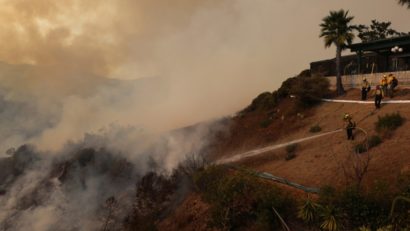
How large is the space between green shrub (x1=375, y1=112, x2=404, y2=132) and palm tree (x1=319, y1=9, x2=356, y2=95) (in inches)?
489

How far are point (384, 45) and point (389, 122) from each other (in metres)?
17.0

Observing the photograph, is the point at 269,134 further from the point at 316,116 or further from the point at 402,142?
the point at 402,142

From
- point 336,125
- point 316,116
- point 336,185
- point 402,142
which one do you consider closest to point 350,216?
point 336,185

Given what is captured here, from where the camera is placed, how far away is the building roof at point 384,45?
33.8m

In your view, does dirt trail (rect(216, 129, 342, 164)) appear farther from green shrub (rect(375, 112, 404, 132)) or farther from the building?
the building

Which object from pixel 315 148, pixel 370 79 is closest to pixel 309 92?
pixel 370 79

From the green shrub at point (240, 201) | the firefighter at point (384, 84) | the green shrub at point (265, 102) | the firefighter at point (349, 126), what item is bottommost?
the green shrub at point (240, 201)

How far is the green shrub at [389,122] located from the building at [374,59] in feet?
38.6

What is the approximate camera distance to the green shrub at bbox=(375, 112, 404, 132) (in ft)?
69.3

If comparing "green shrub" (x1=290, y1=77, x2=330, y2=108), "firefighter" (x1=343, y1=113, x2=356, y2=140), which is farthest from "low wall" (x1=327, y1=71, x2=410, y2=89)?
"firefighter" (x1=343, y1=113, x2=356, y2=140)

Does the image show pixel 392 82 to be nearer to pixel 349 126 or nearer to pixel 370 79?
pixel 370 79

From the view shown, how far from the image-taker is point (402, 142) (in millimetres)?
19109

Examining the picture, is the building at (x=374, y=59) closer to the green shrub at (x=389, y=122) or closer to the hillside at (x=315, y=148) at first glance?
the hillside at (x=315, y=148)

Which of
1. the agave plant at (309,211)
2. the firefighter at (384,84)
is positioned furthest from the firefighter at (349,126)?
the agave plant at (309,211)
